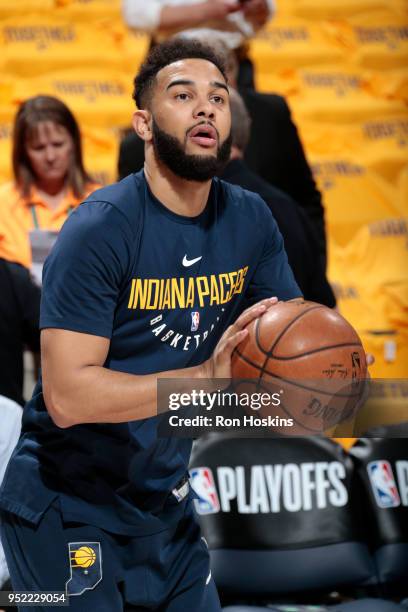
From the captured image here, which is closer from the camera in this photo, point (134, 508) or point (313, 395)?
point (313, 395)

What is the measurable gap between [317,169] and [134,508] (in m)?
3.62

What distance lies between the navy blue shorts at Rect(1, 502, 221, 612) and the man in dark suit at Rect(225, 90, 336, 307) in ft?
3.77

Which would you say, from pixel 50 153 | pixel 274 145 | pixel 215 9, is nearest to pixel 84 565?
pixel 50 153

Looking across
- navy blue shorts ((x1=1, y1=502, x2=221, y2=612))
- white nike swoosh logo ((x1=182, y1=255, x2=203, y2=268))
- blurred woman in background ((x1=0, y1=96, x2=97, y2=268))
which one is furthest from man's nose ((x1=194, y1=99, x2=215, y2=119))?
blurred woman in background ((x1=0, y1=96, x2=97, y2=268))

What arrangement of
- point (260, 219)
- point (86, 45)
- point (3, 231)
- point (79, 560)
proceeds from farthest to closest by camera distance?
1. point (86, 45)
2. point (3, 231)
3. point (260, 219)
4. point (79, 560)

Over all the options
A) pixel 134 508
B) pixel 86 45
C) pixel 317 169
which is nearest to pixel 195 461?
pixel 134 508

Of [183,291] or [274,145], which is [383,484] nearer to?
[274,145]

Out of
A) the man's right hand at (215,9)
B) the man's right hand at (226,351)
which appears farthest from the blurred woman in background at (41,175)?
the man's right hand at (226,351)

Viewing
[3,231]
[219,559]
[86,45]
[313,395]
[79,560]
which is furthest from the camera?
[86,45]

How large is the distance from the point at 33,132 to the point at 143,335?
1839 millimetres

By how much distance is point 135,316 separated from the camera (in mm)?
2221

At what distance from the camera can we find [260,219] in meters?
2.43

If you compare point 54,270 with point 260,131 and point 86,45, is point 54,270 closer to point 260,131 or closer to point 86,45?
point 260,131

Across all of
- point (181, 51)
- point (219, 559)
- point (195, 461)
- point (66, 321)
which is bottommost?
point (219, 559)
